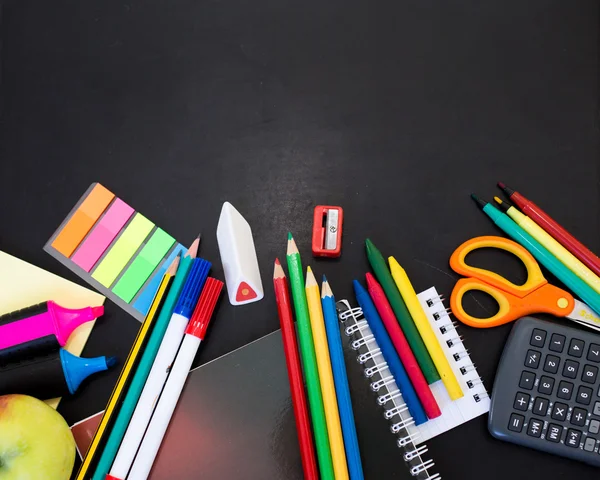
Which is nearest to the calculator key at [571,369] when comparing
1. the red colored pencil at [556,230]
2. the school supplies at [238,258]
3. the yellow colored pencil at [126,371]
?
the red colored pencil at [556,230]

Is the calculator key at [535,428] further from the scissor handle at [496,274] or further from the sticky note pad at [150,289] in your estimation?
the sticky note pad at [150,289]

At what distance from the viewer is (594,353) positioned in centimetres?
55

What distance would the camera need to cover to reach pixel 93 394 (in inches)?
23.2

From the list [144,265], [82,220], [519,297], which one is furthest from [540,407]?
[82,220]

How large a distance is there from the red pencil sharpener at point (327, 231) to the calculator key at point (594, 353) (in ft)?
0.98

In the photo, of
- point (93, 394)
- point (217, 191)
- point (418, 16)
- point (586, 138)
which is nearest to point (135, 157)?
point (217, 191)

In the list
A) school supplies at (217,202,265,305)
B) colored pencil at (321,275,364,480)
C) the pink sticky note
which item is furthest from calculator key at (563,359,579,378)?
the pink sticky note

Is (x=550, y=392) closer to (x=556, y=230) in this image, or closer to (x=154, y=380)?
(x=556, y=230)

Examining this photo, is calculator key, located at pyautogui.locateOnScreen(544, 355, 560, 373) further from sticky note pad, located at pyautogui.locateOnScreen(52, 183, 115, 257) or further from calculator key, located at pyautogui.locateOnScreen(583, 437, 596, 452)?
sticky note pad, located at pyautogui.locateOnScreen(52, 183, 115, 257)

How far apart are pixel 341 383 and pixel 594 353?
0.28 m

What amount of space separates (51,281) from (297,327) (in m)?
0.32

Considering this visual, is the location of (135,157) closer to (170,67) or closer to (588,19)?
(170,67)

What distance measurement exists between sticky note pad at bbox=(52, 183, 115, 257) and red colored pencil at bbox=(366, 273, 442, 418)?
1.20ft

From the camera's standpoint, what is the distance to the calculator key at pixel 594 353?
0.55m
